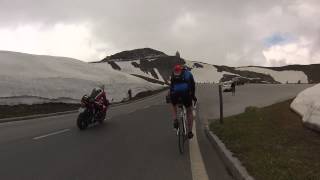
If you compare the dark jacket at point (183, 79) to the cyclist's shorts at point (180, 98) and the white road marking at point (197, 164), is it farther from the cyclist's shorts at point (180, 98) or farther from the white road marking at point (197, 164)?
the white road marking at point (197, 164)

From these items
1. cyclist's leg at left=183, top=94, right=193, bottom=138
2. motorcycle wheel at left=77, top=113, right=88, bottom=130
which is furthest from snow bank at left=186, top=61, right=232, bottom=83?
cyclist's leg at left=183, top=94, right=193, bottom=138

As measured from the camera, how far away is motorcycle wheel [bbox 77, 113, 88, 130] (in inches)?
670

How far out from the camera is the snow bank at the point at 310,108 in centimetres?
1276

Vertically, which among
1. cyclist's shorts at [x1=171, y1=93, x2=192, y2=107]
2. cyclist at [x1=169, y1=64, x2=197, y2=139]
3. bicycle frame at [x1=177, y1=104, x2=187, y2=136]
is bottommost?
bicycle frame at [x1=177, y1=104, x2=187, y2=136]

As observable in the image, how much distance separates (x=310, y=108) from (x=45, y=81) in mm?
29551

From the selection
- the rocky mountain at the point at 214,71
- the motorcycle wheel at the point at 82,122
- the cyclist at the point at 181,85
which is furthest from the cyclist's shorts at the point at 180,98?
the rocky mountain at the point at 214,71

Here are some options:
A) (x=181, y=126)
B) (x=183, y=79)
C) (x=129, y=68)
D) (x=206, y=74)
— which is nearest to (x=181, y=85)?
(x=183, y=79)

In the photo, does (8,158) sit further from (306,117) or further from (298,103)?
(298,103)

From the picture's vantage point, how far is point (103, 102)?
18484 mm

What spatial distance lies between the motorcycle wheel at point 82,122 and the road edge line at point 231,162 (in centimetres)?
564

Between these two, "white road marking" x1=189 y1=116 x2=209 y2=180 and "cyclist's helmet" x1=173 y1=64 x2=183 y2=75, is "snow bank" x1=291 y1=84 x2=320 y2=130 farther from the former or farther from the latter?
"cyclist's helmet" x1=173 y1=64 x2=183 y2=75

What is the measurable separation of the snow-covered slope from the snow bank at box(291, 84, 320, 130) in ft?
71.5

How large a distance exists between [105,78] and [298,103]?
37.3 m

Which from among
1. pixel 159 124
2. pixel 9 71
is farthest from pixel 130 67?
pixel 159 124
